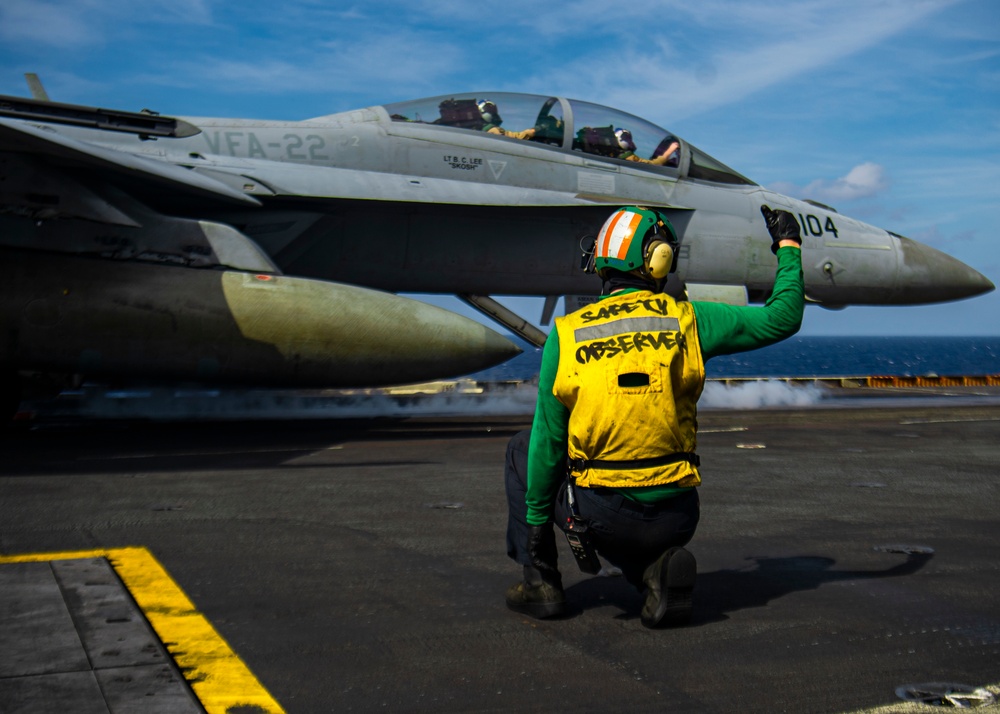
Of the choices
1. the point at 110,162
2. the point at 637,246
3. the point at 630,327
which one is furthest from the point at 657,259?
the point at 110,162

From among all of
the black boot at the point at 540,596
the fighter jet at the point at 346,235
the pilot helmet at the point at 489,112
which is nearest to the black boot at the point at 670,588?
the black boot at the point at 540,596

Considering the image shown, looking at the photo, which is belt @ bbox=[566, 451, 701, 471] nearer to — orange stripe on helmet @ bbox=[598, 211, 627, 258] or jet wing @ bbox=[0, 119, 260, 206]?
orange stripe on helmet @ bbox=[598, 211, 627, 258]

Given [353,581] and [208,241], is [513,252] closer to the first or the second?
[208,241]

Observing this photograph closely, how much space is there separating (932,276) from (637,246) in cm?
1140

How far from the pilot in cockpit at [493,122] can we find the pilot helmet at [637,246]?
343 inches

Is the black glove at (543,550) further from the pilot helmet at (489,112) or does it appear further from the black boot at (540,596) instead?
the pilot helmet at (489,112)

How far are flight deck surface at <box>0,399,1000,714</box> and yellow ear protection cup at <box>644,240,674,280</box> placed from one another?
1.44 meters

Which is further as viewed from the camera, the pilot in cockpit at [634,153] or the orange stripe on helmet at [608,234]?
the pilot in cockpit at [634,153]

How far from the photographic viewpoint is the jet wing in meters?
8.45

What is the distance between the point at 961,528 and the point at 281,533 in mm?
4077

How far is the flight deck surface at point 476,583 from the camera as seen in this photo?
3168mm

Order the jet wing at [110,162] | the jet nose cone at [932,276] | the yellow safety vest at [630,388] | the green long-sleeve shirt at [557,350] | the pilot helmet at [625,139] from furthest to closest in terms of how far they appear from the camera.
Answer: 1. the jet nose cone at [932,276]
2. the pilot helmet at [625,139]
3. the jet wing at [110,162]
4. the green long-sleeve shirt at [557,350]
5. the yellow safety vest at [630,388]

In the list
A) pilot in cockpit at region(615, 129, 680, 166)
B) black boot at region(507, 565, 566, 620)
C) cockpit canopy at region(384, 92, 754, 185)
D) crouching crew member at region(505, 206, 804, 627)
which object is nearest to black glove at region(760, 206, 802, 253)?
crouching crew member at region(505, 206, 804, 627)

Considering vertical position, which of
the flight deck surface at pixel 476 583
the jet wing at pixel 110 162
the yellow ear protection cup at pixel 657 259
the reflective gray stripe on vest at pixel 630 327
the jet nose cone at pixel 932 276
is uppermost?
the jet wing at pixel 110 162
